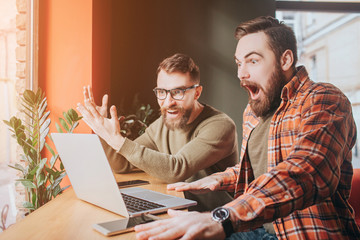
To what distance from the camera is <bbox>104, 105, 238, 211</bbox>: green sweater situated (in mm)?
1571

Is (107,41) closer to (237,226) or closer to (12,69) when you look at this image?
(12,69)

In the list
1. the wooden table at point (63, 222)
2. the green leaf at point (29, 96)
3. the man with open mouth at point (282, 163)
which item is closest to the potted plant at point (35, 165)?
the green leaf at point (29, 96)

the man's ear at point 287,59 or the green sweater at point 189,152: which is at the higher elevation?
the man's ear at point 287,59

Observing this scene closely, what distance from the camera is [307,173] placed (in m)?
0.88

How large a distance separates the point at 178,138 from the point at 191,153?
347mm

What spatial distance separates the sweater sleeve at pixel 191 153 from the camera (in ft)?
5.14

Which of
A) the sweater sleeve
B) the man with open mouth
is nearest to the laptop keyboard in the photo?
the man with open mouth

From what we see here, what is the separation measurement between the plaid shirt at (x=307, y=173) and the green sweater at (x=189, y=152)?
54 centimetres

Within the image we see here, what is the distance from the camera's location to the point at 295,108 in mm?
1150

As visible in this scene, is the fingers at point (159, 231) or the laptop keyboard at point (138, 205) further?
the laptop keyboard at point (138, 205)

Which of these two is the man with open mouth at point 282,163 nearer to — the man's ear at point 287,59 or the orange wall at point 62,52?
the man's ear at point 287,59

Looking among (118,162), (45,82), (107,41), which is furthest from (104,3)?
(118,162)

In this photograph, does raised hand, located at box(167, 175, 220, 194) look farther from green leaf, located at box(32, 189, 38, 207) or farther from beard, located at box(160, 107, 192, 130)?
green leaf, located at box(32, 189, 38, 207)

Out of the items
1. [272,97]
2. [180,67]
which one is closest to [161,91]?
[180,67]
